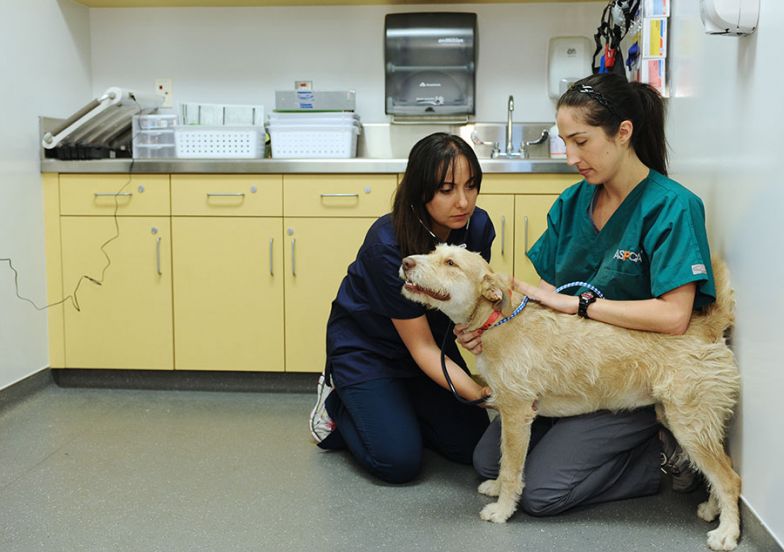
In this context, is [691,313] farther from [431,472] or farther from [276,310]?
[276,310]

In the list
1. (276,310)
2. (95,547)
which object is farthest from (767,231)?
(276,310)

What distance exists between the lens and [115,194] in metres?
3.08

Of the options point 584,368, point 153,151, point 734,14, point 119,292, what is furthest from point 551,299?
point 153,151

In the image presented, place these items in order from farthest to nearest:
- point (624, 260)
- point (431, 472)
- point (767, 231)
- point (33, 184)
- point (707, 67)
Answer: point (33, 184)
point (431, 472)
point (707, 67)
point (624, 260)
point (767, 231)

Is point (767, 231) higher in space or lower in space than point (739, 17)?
lower

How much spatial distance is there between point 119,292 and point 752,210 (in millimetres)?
2351

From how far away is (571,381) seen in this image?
6.20ft

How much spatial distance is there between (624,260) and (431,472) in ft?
2.82

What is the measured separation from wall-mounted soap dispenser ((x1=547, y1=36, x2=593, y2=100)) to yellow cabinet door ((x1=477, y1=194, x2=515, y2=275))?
0.77 metres

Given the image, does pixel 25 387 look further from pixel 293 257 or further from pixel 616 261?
pixel 616 261

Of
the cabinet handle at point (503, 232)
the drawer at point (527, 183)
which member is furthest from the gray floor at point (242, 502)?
the drawer at point (527, 183)

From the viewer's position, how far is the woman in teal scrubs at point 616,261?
1.82 m

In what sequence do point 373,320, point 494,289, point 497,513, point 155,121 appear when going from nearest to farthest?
point 494,289, point 497,513, point 373,320, point 155,121

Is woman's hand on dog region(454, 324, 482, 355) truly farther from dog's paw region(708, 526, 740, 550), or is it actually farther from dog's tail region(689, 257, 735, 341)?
dog's paw region(708, 526, 740, 550)
